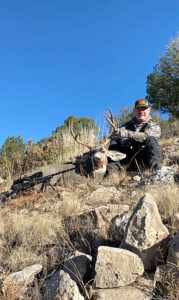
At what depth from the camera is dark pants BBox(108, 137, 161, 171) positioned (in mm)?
5800

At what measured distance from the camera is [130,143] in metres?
6.42

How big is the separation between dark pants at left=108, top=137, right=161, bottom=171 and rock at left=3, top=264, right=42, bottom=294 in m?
3.77

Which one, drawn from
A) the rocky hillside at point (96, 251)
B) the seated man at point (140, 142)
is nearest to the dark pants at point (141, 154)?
the seated man at point (140, 142)

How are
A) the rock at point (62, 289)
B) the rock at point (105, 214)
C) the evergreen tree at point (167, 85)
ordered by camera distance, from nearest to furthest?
the rock at point (62, 289), the rock at point (105, 214), the evergreen tree at point (167, 85)

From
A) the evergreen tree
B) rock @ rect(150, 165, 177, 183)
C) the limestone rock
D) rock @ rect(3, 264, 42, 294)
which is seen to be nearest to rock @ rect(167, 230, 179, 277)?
the limestone rock

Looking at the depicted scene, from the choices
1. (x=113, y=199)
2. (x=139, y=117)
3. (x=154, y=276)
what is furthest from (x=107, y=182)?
(x=154, y=276)

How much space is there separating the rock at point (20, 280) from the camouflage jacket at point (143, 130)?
4.33 m

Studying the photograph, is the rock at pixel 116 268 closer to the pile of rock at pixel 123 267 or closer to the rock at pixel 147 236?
the pile of rock at pixel 123 267

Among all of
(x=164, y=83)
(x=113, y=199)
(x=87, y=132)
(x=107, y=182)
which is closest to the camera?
(x=113, y=199)

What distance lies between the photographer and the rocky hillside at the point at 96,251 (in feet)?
6.05

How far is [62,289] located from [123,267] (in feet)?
1.47

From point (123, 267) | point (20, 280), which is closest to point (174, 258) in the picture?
point (123, 267)

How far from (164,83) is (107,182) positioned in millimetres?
12741

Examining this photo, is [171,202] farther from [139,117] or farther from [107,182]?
[139,117]
